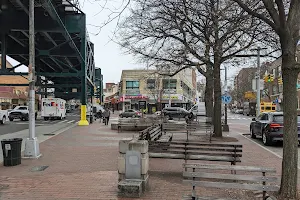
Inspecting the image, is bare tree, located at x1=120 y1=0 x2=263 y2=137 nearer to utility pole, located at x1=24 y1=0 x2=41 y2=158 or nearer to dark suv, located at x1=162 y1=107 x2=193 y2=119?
utility pole, located at x1=24 y1=0 x2=41 y2=158

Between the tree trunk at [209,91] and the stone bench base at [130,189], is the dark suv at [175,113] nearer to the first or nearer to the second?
the tree trunk at [209,91]

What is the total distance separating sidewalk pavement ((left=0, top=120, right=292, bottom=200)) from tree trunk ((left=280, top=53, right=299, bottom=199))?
81 centimetres

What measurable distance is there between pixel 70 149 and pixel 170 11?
7019 millimetres

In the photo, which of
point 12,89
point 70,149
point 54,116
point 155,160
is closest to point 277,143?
point 155,160

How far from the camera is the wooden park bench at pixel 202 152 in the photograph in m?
8.09

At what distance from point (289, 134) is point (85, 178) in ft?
15.3

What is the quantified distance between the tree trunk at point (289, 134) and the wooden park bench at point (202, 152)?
175 centimetres

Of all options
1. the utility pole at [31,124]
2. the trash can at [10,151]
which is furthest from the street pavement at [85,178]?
the utility pole at [31,124]

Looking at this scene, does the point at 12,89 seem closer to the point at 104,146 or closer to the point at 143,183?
the point at 104,146

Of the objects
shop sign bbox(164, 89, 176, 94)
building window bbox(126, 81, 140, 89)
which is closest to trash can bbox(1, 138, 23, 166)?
shop sign bbox(164, 89, 176, 94)

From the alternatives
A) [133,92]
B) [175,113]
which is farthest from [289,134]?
[133,92]

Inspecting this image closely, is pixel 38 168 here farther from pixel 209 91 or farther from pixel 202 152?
pixel 209 91

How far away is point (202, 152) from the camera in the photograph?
8648mm

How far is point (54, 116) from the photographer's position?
130 feet
